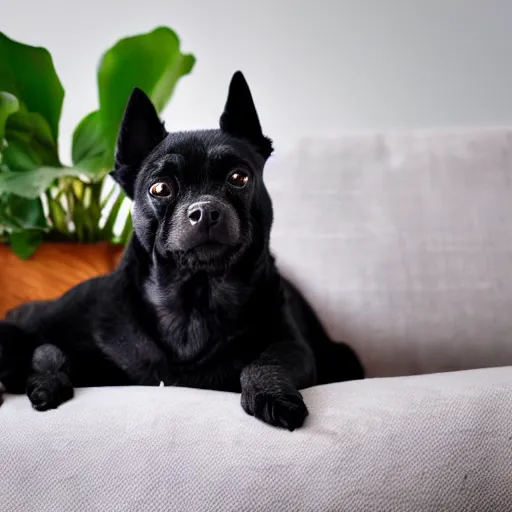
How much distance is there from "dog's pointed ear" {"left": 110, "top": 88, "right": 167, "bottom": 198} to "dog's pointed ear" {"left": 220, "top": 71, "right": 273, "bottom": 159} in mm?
135

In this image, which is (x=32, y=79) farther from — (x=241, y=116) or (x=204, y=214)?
(x=204, y=214)

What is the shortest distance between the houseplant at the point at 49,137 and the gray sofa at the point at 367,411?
0.62m

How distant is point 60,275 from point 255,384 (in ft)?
3.12

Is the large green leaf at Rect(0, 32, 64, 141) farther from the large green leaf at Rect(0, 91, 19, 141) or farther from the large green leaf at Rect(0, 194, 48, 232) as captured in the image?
the large green leaf at Rect(0, 194, 48, 232)

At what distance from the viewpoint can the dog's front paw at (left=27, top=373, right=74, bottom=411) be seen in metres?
0.94

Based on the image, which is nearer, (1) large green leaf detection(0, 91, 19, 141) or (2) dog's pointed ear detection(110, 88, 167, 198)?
(2) dog's pointed ear detection(110, 88, 167, 198)

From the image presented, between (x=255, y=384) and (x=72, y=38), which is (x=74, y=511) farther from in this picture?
(x=72, y=38)

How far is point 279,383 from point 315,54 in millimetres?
1582

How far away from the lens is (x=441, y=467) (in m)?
0.76

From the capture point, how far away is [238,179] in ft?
3.65

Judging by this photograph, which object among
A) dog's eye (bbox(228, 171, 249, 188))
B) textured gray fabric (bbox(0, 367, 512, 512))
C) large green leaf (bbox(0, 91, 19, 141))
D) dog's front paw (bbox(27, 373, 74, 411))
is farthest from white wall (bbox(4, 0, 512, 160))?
textured gray fabric (bbox(0, 367, 512, 512))

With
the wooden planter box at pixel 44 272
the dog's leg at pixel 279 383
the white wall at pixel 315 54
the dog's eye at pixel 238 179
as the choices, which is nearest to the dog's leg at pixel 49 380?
the dog's leg at pixel 279 383

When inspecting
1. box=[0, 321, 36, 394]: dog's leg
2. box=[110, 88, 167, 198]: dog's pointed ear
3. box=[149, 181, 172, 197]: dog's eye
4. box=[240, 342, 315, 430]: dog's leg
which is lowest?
box=[0, 321, 36, 394]: dog's leg

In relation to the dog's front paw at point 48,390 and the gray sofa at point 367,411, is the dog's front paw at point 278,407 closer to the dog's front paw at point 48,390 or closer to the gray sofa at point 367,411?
the gray sofa at point 367,411
